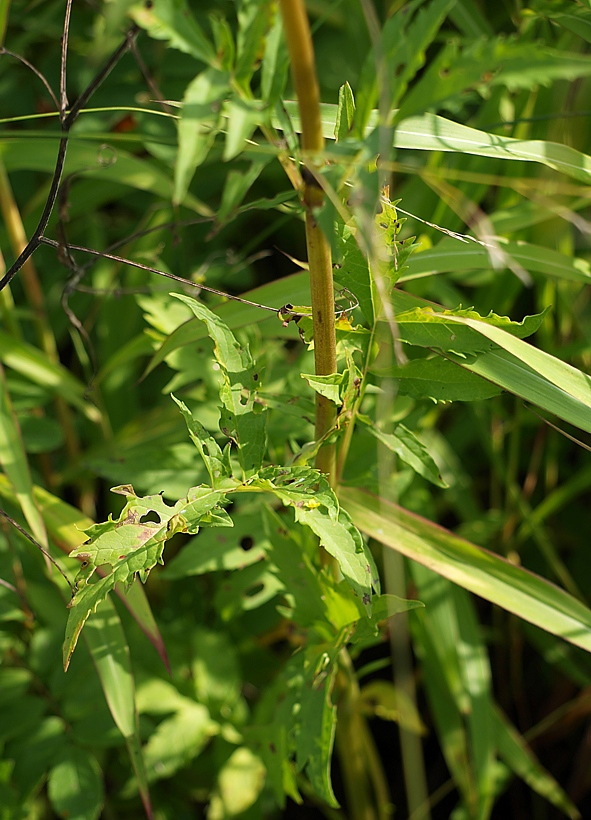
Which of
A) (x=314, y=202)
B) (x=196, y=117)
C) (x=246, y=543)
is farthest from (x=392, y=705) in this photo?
(x=196, y=117)

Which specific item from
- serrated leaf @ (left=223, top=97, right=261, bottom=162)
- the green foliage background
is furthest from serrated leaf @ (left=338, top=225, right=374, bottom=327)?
serrated leaf @ (left=223, top=97, right=261, bottom=162)

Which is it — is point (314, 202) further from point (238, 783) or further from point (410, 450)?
point (238, 783)

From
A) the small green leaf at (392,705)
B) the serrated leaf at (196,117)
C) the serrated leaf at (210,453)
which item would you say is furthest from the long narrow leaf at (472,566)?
the serrated leaf at (196,117)

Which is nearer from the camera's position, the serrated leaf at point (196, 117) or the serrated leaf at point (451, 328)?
the serrated leaf at point (196, 117)

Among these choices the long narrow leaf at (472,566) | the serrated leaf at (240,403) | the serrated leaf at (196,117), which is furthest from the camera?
the long narrow leaf at (472,566)

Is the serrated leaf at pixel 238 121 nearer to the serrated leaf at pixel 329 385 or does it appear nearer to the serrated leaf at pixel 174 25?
the serrated leaf at pixel 174 25

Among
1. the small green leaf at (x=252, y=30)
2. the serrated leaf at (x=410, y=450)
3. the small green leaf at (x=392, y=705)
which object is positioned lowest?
the small green leaf at (x=392, y=705)

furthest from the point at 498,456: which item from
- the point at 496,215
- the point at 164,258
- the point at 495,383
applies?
the point at 164,258
